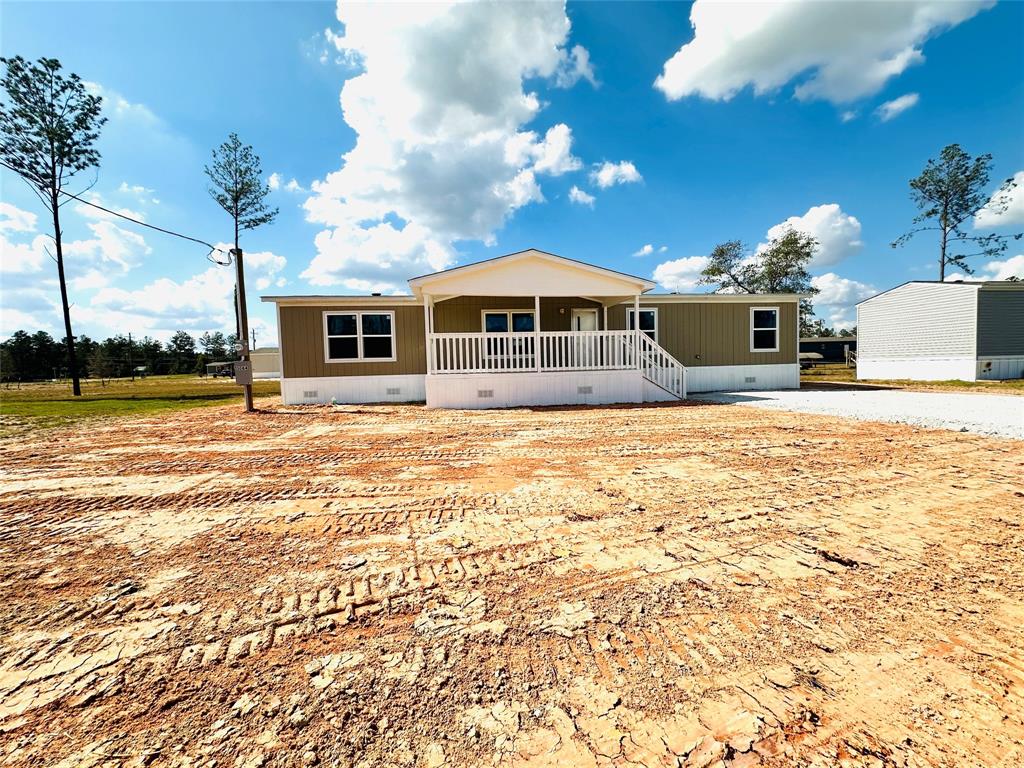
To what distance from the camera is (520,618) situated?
1938 millimetres

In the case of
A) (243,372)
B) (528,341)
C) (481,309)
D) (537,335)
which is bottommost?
(243,372)

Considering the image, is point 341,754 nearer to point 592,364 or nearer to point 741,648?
point 741,648

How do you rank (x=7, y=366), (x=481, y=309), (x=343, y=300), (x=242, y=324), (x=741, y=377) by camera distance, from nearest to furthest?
(x=242, y=324) → (x=343, y=300) → (x=481, y=309) → (x=741, y=377) → (x=7, y=366)

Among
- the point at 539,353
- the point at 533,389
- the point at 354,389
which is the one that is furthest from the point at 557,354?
the point at 354,389

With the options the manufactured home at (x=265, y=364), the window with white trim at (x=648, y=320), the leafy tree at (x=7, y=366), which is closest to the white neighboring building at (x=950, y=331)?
the window with white trim at (x=648, y=320)

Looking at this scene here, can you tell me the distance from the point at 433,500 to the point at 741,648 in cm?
247

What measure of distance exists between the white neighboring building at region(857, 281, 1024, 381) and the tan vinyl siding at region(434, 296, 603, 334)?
1627 centimetres

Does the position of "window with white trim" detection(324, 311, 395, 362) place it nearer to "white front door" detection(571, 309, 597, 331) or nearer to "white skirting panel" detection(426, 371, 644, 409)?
"white skirting panel" detection(426, 371, 644, 409)

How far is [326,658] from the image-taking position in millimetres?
1698

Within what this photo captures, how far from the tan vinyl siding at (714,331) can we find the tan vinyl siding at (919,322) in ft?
32.0

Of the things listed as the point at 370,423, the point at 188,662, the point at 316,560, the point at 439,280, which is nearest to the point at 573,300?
the point at 439,280

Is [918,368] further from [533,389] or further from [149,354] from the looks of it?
[149,354]

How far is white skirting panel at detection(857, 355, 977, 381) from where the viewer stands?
16531mm

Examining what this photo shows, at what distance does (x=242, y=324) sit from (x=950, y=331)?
26147 mm
